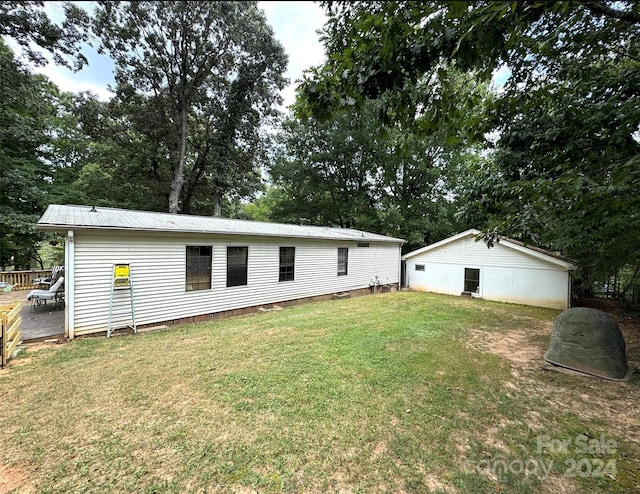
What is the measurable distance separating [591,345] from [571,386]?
0.91 meters

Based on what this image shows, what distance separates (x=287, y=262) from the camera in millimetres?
9461

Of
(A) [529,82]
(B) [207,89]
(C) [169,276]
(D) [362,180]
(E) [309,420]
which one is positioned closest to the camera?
(E) [309,420]

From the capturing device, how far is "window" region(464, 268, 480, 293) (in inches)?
458

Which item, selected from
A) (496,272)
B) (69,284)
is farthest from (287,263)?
(496,272)

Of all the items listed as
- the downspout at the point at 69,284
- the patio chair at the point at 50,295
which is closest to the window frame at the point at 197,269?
the downspout at the point at 69,284

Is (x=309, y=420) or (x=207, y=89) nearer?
(x=309, y=420)

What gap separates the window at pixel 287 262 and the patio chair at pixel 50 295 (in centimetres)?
631

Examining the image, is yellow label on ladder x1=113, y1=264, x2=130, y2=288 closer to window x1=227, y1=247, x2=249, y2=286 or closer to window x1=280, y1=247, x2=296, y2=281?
window x1=227, y1=247, x2=249, y2=286

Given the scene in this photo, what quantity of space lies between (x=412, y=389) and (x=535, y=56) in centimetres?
538

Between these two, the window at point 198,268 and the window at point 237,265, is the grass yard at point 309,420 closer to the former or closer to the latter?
the window at point 198,268

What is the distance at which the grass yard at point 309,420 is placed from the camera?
2.14m

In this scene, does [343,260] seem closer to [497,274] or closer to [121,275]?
[497,274]

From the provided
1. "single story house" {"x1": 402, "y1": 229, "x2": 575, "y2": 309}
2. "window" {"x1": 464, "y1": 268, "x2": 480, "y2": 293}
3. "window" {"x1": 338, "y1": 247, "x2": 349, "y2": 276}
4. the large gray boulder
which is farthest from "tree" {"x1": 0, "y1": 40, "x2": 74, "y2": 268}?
"window" {"x1": 464, "y1": 268, "x2": 480, "y2": 293}

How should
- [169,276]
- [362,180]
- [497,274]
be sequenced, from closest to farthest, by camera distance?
[169,276], [497,274], [362,180]
